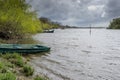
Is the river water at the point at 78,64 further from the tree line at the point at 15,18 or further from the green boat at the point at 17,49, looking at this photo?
the tree line at the point at 15,18

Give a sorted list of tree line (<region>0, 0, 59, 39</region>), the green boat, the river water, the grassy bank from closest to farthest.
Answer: the grassy bank, the river water, the green boat, tree line (<region>0, 0, 59, 39</region>)

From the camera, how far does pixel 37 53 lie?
2444 centimetres

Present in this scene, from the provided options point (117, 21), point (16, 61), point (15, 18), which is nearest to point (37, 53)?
point (16, 61)

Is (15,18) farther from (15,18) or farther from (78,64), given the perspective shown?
(78,64)

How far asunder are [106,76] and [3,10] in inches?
1146

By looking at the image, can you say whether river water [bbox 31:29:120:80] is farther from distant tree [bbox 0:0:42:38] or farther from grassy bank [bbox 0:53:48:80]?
distant tree [bbox 0:0:42:38]

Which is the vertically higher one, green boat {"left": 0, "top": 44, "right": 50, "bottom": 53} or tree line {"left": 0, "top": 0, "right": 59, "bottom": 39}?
tree line {"left": 0, "top": 0, "right": 59, "bottom": 39}

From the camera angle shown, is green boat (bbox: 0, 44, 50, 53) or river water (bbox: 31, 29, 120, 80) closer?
river water (bbox: 31, 29, 120, 80)

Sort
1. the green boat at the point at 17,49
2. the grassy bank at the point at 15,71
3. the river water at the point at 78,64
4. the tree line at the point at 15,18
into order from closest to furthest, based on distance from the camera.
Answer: the grassy bank at the point at 15,71
the river water at the point at 78,64
the green boat at the point at 17,49
the tree line at the point at 15,18

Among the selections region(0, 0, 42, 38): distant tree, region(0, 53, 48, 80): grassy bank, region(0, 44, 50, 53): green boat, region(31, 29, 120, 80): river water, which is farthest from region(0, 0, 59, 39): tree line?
region(0, 53, 48, 80): grassy bank

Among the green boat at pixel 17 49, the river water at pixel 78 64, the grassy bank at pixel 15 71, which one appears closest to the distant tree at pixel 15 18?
the river water at pixel 78 64

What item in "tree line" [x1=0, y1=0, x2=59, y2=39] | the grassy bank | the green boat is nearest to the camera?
the grassy bank

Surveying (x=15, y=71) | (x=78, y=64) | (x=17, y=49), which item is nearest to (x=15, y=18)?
(x=17, y=49)

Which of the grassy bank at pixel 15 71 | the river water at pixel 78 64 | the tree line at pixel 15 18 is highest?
the tree line at pixel 15 18
